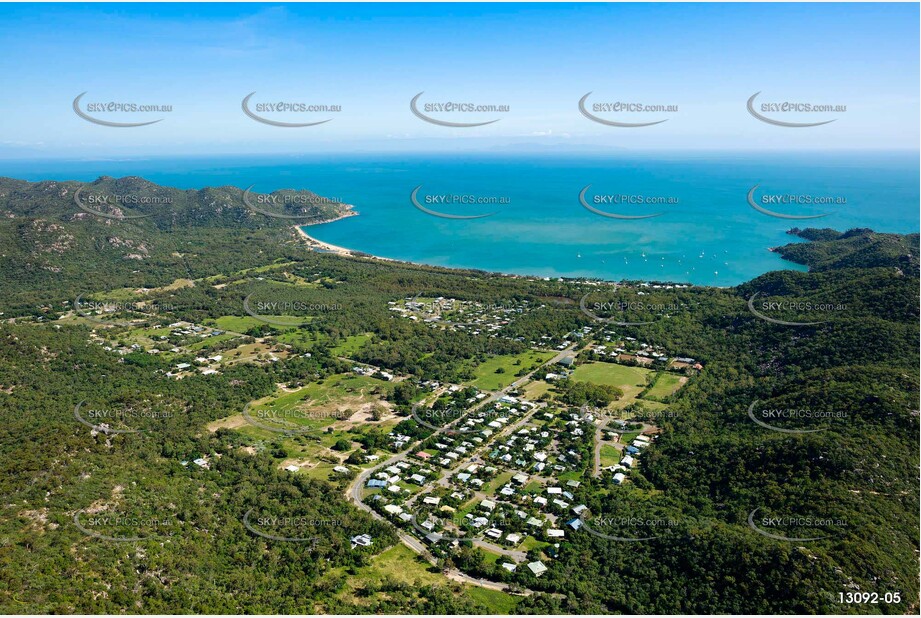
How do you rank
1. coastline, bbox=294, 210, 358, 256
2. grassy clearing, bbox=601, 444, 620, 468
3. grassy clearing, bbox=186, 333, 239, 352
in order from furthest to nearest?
coastline, bbox=294, 210, 358, 256
grassy clearing, bbox=186, 333, 239, 352
grassy clearing, bbox=601, 444, 620, 468

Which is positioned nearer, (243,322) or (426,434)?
(426,434)

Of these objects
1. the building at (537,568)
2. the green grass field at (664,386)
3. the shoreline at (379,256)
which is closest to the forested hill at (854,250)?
the shoreline at (379,256)

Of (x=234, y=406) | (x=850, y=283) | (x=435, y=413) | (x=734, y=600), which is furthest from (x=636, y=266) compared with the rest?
(x=734, y=600)

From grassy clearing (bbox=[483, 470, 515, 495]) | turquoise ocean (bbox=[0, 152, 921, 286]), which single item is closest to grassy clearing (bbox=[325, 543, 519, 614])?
grassy clearing (bbox=[483, 470, 515, 495])

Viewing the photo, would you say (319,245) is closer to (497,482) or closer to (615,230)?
(615,230)

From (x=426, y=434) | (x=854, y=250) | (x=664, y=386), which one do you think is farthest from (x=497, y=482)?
(x=854, y=250)

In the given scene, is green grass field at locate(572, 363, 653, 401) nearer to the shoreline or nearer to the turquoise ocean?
the shoreline
